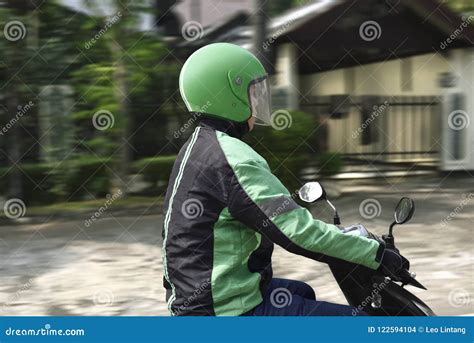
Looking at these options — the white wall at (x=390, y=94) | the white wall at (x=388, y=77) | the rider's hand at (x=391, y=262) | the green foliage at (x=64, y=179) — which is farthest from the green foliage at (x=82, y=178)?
the rider's hand at (x=391, y=262)

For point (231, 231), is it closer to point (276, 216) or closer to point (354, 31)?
point (276, 216)

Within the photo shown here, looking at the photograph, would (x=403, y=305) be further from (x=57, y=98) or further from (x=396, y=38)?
(x=396, y=38)

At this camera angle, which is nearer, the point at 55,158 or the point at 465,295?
the point at 465,295

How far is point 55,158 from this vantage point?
26.7ft

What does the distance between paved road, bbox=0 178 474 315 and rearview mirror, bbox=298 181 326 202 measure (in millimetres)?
2566

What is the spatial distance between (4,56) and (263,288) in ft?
22.2

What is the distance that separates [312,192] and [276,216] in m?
0.30

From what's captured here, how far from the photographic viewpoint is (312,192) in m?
2.13

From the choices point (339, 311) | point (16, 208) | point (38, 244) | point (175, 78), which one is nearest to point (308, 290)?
point (339, 311)

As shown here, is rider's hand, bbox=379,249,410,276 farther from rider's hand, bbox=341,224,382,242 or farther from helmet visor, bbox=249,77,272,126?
helmet visor, bbox=249,77,272,126

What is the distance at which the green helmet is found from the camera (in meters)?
1.96

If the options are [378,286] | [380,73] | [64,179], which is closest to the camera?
[378,286]

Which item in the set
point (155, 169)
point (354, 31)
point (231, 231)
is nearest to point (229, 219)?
point (231, 231)

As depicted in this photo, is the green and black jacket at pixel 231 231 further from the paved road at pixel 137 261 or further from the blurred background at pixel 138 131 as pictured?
the blurred background at pixel 138 131
